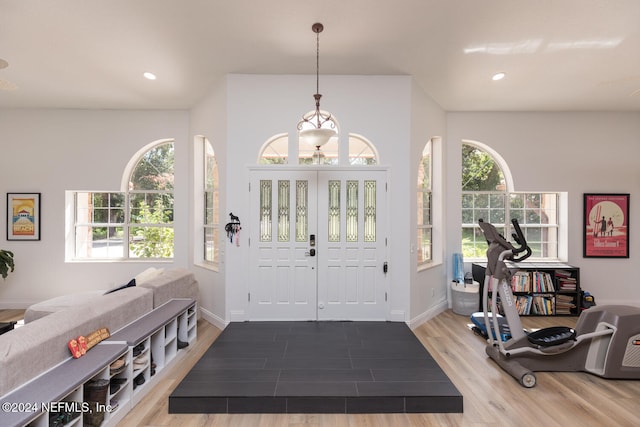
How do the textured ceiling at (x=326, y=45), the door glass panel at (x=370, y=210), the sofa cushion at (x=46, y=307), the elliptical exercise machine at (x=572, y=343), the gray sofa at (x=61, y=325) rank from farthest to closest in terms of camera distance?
1. the door glass panel at (x=370, y=210)
2. the sofa cushion at (x=46, y=307)
3. the elliptical exercise machine at (x=572, y=343)
4. the textured ceiling at (x=326, y=45)
5. the gray sofa at (x=61, y=325)

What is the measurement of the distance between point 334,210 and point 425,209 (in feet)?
5.51

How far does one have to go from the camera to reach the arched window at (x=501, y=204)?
18.3ft

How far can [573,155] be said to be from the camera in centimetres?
540

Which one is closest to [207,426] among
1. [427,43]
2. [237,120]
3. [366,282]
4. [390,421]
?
[390,421]

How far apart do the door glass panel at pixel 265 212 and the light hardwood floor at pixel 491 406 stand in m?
1.65

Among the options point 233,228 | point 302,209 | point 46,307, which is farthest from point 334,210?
point 46,307

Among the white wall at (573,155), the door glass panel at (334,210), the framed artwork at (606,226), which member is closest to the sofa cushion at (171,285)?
the door glass panel at (334,210)

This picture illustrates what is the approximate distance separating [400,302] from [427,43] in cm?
312

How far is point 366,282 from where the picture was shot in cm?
428

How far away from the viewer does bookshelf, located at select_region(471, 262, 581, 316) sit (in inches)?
198

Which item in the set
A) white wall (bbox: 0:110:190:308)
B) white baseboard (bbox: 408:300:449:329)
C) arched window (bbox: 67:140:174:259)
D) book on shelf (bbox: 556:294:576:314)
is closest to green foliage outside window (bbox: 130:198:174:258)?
arched window (bbox: 67:140:174:259)

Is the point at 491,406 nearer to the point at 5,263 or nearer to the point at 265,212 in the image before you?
the point at 265,212

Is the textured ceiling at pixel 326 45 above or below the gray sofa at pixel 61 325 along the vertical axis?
above

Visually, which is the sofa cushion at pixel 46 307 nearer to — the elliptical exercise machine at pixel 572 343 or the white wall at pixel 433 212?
the white wall at pixel 433 212
